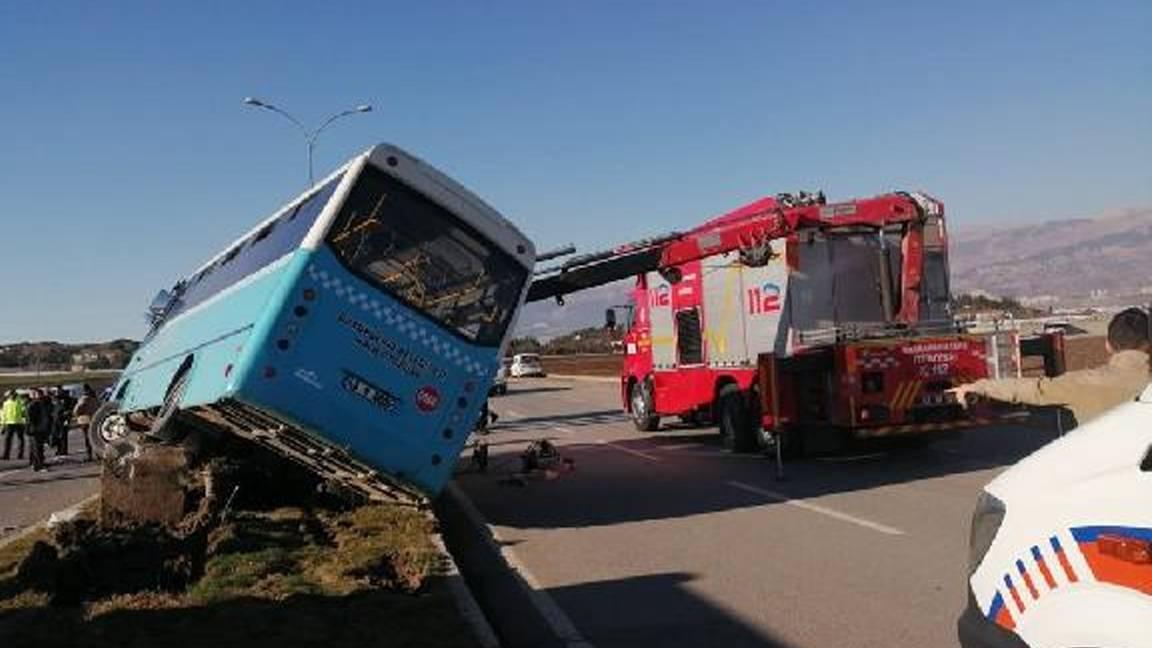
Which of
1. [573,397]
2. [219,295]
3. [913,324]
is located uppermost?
[219,295]

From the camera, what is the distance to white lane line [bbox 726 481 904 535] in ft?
33.9

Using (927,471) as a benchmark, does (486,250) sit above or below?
above

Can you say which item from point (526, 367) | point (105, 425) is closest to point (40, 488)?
point (105, 425)

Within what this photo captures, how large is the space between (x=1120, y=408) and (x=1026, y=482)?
0.33 meters

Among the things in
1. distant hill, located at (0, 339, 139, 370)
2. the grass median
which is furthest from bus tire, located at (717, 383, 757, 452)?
distant hill, located at (0, 339, 139, 370)

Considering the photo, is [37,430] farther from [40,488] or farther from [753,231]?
[753,231]

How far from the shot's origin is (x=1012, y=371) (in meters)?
15.1

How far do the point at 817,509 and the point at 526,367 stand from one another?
6331 centimetres

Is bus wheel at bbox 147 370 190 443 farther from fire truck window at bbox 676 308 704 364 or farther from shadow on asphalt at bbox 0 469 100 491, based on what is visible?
fire truck window at bbox 676 308 704 364

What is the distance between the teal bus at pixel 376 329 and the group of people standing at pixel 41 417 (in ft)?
46.8

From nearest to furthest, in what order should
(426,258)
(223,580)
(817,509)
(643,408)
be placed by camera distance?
1. (223,580)
2. (426,258)
3. (817,509)
4. (643,408)

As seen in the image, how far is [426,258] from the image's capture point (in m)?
11.1

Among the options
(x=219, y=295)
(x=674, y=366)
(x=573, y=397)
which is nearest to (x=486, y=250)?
(x=219, y=295)

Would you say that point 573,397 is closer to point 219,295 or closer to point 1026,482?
point 219,295
